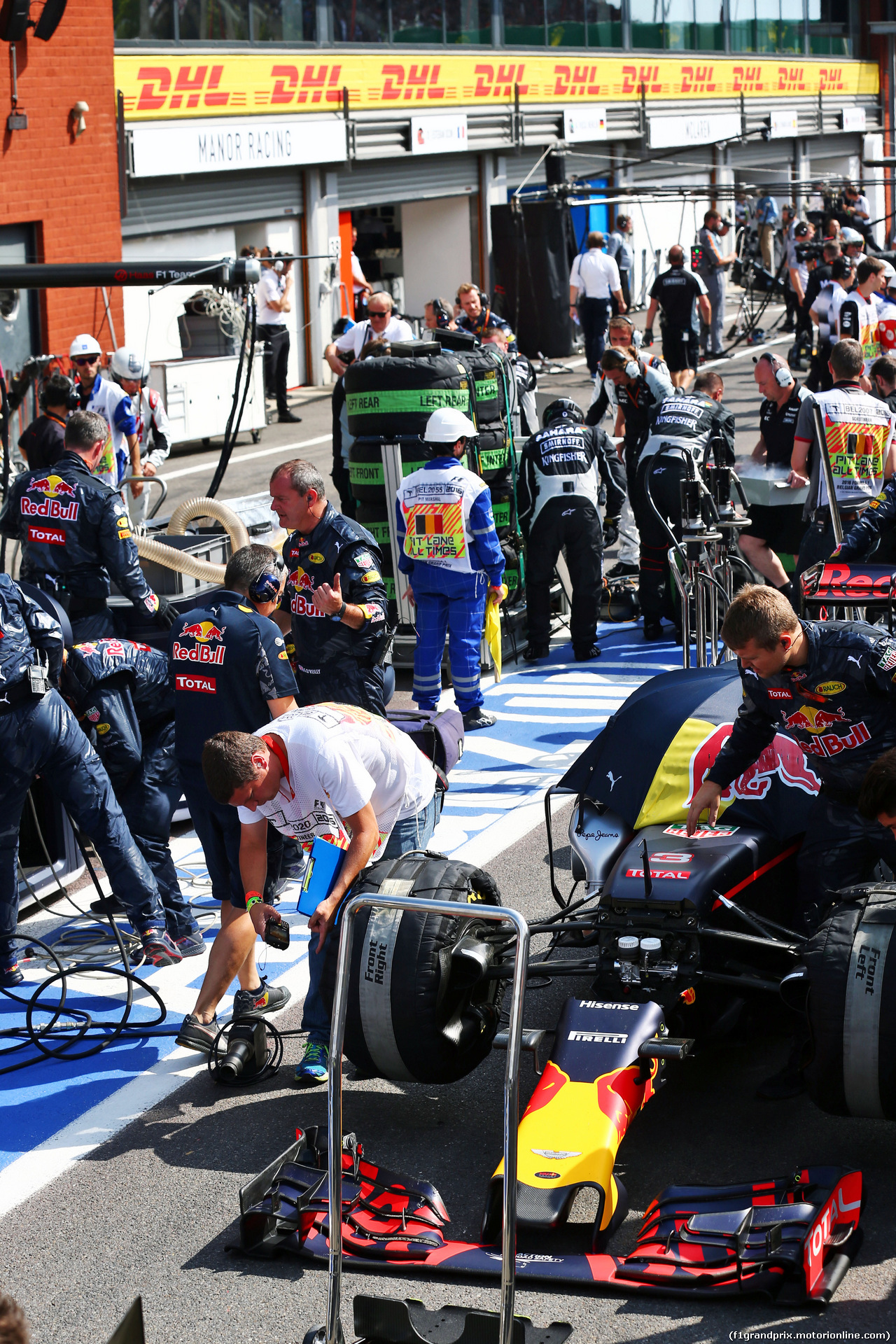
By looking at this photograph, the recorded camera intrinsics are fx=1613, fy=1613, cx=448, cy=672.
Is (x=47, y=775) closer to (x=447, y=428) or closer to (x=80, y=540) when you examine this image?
(x=80, y=540)

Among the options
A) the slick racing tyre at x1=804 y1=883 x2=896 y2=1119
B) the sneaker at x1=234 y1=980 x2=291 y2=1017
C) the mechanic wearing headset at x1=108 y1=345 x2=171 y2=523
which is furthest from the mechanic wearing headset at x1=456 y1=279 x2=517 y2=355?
the slick racing tyre at x1=804 y1=883 x2=896 y2=1119

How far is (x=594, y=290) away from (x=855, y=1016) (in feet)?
59.8

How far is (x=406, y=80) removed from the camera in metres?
25.5

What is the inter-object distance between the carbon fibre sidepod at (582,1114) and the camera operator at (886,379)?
21.8 ft

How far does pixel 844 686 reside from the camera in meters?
5.43

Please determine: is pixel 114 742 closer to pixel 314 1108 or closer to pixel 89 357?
pixel 314 1108

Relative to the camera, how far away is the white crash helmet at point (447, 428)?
923cm

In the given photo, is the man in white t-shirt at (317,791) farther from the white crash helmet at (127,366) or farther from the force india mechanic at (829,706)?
the white crash helmet at (127,366)

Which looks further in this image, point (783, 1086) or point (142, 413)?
point (142, 413)

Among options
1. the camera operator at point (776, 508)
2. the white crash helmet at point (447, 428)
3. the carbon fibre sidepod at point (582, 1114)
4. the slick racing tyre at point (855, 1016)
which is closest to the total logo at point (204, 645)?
the carbon fibre sidepod at point (582, 1114)

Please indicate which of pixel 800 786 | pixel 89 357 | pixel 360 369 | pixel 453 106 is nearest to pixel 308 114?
pixel 453 106

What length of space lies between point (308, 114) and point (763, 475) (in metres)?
14.6

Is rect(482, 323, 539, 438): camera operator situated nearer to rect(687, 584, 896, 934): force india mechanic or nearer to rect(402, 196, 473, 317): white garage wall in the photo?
rect(687, 584, 896, 934): force india mechanic

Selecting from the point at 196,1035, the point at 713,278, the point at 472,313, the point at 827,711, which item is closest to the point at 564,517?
the point at 827,711
